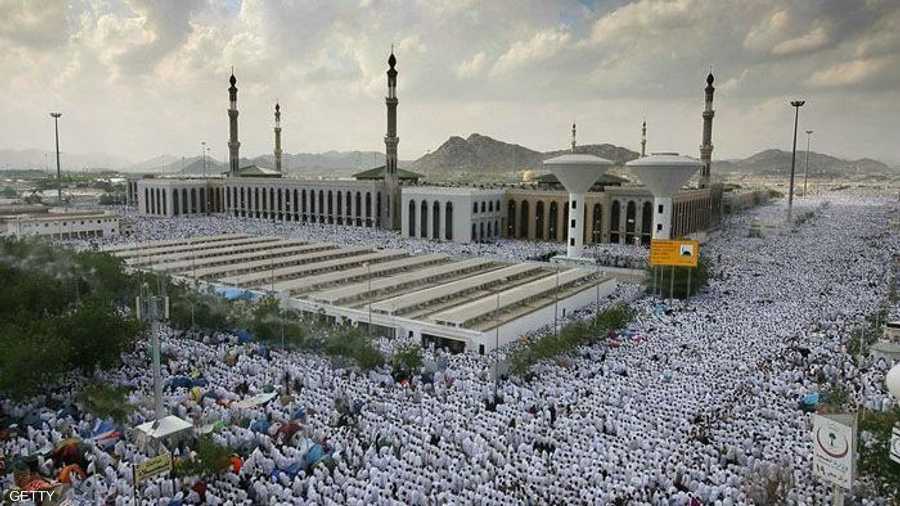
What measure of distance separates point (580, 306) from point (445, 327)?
8.41m

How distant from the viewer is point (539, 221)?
4934 cm

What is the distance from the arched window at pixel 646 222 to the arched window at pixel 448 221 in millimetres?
12955

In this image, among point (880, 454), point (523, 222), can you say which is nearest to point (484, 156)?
point (523, 222)

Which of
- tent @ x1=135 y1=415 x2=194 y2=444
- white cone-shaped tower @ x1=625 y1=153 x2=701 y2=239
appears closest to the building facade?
white cone-shaped tower @ x1=625 y1=153 x2=701 y2=239

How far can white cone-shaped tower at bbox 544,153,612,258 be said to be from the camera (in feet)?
124

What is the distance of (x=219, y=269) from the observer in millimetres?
30219

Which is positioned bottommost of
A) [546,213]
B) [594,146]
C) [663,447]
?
[663,447]

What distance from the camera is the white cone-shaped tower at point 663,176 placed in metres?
36.1

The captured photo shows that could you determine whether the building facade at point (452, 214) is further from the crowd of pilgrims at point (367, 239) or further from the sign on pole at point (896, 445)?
the sign on pole at point (896, 445)

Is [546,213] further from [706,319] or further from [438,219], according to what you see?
[706,319]

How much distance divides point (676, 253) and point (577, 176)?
1186 centimetres

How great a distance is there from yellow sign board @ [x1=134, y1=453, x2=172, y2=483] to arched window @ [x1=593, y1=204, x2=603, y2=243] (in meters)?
38.3

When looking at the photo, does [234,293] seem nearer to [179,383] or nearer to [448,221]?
[179,383]

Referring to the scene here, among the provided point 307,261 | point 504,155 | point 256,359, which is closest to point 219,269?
point 307,261
